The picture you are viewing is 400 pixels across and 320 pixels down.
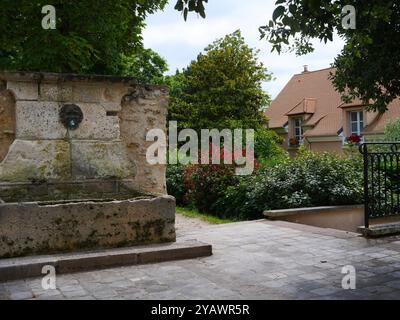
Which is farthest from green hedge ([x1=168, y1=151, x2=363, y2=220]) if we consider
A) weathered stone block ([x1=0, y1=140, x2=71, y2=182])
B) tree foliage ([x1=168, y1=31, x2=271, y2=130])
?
tree foliage ([x1=168, y1=31, x2=271, y2=130])

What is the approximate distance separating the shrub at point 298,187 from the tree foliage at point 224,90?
40.0 feet

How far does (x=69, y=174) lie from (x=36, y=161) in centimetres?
47

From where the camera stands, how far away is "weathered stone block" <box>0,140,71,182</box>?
5.68 metres

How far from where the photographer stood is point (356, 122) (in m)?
24.0

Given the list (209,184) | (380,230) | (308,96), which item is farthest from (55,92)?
(308,96)

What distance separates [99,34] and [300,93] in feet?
73.8

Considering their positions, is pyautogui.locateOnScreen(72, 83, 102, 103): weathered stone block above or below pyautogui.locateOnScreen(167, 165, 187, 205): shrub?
above

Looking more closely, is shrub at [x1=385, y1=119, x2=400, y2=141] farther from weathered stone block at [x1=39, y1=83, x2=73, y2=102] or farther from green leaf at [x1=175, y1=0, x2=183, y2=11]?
green leaf at [x1=175, y1=0, x2=183, y2=11]

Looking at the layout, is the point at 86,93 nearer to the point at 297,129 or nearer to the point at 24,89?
the point at 24,89

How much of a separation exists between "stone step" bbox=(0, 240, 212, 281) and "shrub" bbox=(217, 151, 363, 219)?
3969mm

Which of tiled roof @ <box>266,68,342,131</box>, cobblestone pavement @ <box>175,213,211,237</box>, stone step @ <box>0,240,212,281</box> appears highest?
tiled roof @ <box>266,68,342,131</box>

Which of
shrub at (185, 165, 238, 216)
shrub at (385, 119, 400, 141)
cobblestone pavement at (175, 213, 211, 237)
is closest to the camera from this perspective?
cobblestone pavement at (175, 213, 211, 237)

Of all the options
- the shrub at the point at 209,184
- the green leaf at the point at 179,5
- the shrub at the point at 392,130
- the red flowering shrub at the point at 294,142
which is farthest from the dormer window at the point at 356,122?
the green leaf at the point at 179,5

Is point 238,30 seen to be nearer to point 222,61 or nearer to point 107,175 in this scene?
point 222,61
